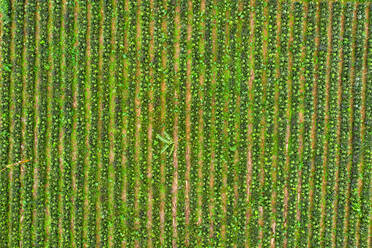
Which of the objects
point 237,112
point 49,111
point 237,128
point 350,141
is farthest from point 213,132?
point 49,111

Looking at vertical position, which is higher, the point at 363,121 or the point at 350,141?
the point at 363,121

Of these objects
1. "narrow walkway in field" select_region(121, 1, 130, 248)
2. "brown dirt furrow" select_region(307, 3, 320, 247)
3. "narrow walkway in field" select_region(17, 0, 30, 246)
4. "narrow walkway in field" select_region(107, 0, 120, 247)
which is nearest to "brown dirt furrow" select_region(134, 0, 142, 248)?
"narrow walkway in field" select_region(121, 1, 130, 248)

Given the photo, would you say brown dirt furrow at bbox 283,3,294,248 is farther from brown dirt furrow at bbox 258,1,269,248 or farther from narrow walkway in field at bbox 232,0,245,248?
narrow walkway in field at bbox 232,0,245,248

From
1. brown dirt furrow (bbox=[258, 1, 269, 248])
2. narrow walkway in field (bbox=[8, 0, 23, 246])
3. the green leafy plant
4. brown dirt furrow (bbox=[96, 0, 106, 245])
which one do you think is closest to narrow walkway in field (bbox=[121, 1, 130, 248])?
brown dirt furrow (bbox=[96, 0, 106, 245])

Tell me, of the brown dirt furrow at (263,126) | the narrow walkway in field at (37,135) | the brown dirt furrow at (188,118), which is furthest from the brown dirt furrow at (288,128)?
the narrow walkway in field at (37,135)

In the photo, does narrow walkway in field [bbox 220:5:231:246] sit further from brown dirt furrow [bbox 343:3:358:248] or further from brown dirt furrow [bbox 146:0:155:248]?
brown dirt furrow [bbox 343:3:358:248]

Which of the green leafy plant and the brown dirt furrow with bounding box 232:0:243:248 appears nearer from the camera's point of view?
the green leafy plant

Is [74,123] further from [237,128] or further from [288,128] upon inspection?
[288,128]

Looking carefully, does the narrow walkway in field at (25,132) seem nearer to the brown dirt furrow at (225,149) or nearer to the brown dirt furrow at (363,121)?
the brown dirt furrow at (225,149)

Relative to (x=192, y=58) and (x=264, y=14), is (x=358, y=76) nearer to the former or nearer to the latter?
(x=264, y=14)

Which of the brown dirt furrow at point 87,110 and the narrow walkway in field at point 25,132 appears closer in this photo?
the narrow walkway in field at point 25,132
